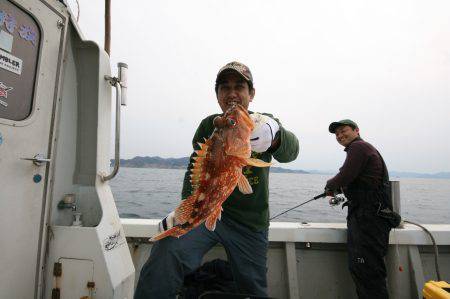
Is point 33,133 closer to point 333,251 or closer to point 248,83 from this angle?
point 248,83

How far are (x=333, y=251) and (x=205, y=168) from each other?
149 inches

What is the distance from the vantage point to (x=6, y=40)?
94.7 inches

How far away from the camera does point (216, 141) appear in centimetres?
209

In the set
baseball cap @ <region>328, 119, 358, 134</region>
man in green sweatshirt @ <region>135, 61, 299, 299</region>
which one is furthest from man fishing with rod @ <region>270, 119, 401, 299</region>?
man in green sweatshirt @ <region>135, 61, 299, 299</region>

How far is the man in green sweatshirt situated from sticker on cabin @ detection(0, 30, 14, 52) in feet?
6.29

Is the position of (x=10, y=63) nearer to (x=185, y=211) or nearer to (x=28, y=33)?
(x=28, y=33)

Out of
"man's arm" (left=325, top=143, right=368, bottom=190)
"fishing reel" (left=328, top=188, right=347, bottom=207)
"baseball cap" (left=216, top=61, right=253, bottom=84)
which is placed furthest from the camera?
"fishing reel" (left=328, top=188, right=347, bottom=207)

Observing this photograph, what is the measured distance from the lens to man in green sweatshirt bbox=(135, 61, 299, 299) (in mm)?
2637

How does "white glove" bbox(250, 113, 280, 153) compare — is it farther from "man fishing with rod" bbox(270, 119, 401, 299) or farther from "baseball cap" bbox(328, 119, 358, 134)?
"baseball cap" bbox(328, 119, 358, 134)

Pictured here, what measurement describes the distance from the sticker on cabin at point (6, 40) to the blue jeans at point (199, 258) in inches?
87.8

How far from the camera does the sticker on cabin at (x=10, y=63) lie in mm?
2369

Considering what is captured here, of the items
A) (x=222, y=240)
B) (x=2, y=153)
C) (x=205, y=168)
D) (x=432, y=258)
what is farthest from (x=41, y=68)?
(x=432, y=258)

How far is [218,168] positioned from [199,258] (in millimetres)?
1257

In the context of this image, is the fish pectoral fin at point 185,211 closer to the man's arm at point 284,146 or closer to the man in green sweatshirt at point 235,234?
the man in green sweatshirt at point 235,234
